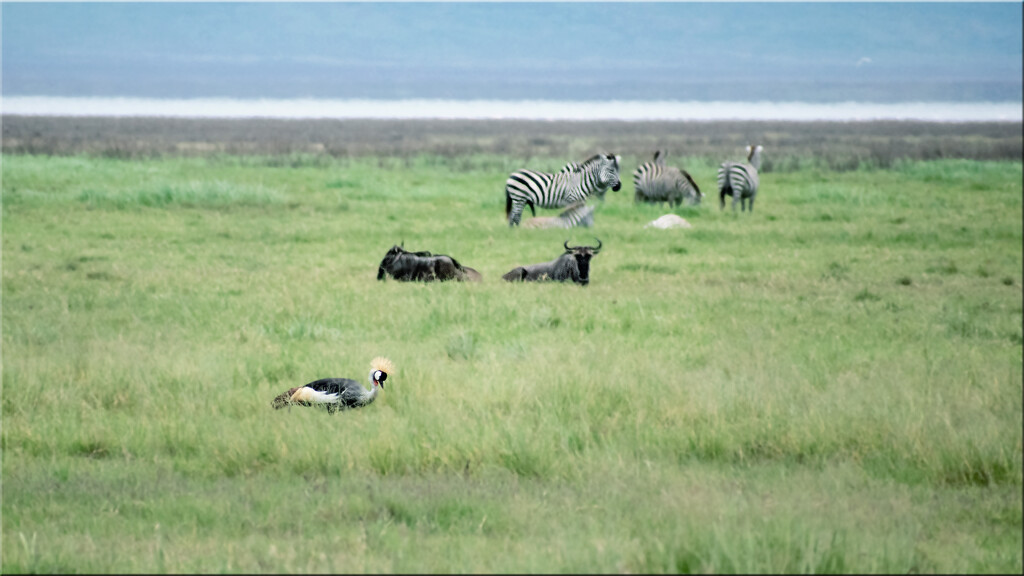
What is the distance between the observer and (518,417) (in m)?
6.46

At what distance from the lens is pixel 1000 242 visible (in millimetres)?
17328

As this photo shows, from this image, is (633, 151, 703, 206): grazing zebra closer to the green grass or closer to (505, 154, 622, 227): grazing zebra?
(505, 154, 622, 227): grazing zebra

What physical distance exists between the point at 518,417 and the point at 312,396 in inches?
53.1

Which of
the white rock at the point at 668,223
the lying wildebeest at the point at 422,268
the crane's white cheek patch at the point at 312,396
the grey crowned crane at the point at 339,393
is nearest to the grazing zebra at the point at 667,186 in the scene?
the white rock at the point at 668,223

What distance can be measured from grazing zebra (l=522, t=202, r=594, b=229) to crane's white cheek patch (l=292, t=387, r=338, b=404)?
12.9 m

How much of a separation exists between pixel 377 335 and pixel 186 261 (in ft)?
21.6

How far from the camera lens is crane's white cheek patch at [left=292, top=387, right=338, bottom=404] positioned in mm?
6523

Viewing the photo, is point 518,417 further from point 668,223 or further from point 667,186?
point 667,186

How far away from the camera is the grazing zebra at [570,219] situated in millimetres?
19422

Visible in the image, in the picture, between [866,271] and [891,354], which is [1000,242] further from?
[891,354]

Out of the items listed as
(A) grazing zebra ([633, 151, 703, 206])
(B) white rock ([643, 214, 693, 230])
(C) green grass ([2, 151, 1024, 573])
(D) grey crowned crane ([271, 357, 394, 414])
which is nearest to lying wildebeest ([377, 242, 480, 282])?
(C) green grass ([2, 151, 1024, 573])

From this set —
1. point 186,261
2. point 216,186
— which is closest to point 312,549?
point 186,261

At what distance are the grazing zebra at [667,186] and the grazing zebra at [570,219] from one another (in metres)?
4.86

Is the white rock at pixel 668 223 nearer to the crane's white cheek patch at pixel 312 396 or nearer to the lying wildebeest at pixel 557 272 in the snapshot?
the lying wildebeest at pixel 557 272
